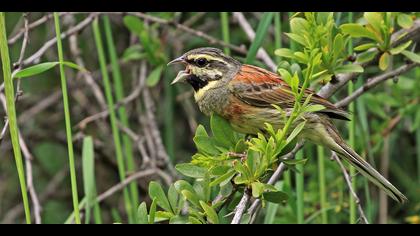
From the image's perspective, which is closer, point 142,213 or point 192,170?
point 142,213

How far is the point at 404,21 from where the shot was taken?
2.68m

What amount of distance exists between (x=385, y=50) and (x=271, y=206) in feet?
2.31

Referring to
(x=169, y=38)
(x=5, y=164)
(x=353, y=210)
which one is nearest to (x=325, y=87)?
(x=353, y=210)

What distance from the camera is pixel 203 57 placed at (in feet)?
9.39

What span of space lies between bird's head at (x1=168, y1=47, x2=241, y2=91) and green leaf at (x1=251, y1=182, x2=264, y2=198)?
36.2 inches

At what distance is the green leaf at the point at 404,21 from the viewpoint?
2.67 m

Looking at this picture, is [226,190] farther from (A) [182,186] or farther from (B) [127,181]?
(B) [127,181]

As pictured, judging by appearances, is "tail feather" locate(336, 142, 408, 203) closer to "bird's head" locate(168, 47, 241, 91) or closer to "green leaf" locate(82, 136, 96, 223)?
"bird's head" locate(168, 47, 241, 91)

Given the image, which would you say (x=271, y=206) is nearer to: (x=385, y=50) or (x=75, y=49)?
(x=385, y=50)

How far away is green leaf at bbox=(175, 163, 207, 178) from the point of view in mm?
2211

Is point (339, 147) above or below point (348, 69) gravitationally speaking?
below

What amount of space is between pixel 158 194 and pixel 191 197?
0.11 meters

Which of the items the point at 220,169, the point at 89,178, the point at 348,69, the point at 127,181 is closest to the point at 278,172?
the point at 348,69

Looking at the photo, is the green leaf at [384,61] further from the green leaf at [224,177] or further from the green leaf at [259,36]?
the green leaf at [224,177]
